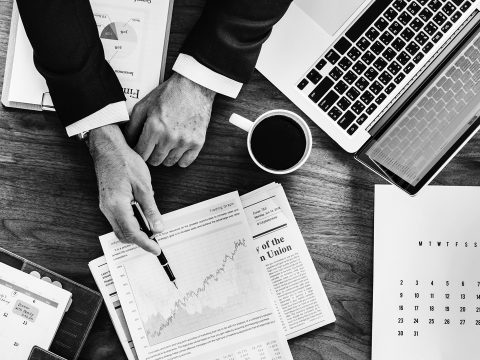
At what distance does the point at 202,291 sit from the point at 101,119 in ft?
1.11

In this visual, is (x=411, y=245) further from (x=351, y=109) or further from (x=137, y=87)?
(x=137, y=87)

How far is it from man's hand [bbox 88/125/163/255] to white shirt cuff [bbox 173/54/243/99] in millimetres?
147

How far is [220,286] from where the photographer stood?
101cm

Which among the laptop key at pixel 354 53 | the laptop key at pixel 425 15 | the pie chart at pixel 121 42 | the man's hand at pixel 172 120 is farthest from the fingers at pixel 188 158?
the laptop key at pixel 425 15

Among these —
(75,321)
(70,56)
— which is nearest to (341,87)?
(70,56)

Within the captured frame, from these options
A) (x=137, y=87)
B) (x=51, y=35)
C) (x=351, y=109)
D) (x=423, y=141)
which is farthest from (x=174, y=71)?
(x=423, y=141)

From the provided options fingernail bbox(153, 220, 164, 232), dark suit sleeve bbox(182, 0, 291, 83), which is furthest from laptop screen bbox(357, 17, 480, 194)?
fingernail bbox(153, 220, 164, 232)

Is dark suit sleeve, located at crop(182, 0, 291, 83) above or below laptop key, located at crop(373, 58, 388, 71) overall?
below

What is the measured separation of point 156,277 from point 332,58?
48 cm

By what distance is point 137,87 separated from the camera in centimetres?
100

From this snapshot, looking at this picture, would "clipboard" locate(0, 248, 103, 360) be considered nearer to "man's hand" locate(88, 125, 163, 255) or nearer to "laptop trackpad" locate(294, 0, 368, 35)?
"man's hand" locate(88, 125, 163, 255)

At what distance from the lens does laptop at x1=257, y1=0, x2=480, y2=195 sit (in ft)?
3.12

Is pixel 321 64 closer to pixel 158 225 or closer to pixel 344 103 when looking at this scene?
pixel 344 103

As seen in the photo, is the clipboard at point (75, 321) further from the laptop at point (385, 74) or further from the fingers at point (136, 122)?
the laptop at point (385, 74)
